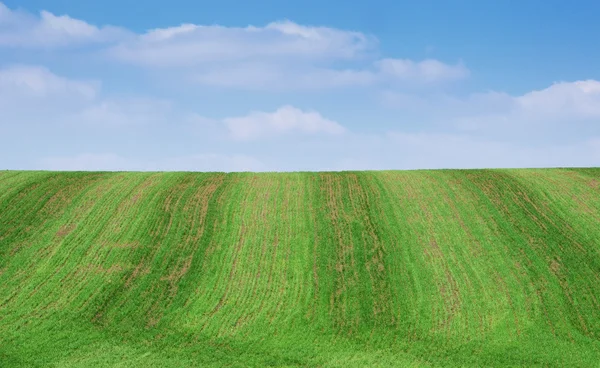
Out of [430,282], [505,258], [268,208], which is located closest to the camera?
[430,282]

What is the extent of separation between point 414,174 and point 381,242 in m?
18.7

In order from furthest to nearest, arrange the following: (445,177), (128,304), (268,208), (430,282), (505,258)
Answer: (445,177)
(268,208)
(505,258)
(430,282)
(128,304)

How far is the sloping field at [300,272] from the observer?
29.9 m

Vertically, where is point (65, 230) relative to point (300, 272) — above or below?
above

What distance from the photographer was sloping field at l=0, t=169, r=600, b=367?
2992 centimetres

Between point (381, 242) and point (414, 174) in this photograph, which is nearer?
point (381, 242)

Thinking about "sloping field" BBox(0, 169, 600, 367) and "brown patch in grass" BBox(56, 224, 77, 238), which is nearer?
"sloping field" BBox(0, 169, 600, 367)

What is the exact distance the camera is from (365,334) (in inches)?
1246

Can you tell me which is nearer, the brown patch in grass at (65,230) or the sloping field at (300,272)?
the sloping field at (300,272)

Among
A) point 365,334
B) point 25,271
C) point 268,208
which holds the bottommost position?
point 365,334

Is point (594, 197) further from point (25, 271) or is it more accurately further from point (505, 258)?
point (25, 271)

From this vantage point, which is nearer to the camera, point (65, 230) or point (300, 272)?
point (300, 272)

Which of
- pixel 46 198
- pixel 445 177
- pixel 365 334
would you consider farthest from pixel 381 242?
pixel 46 198

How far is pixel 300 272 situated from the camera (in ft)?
127
